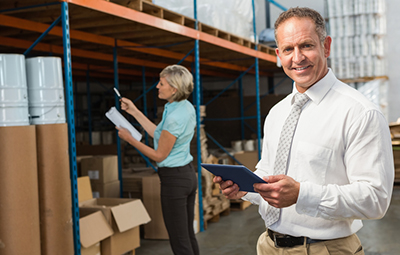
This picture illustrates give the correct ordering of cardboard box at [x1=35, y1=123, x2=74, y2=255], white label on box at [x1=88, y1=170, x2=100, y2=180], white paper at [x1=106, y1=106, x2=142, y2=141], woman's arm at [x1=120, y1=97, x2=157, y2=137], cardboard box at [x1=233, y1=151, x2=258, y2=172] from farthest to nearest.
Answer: cardboard box at [x1=233, y1=151, x2=258, y2=172], white label on box at [x1=88, y1=170, x2=100, y2=180], woman's arm at [x1=120, y1=97, x2=157, y2=137], white paper at [x1=106, y1=106, x2=142, y2=141], cardboard box at [x1=35, y1=123, x2=74, y2=255]

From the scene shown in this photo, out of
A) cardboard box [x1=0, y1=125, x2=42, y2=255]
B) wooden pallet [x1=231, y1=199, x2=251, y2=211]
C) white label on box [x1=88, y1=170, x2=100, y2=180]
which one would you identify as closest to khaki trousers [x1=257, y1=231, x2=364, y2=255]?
cardboard box [x1=0, y1=125, x2=42, y2=255]

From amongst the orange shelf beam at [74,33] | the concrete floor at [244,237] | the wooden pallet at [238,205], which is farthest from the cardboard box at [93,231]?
the wooden pallet at [238,205]

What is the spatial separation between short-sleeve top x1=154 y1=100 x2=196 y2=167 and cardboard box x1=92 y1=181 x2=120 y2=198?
2.22 meters

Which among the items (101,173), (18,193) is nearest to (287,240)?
(18,193)

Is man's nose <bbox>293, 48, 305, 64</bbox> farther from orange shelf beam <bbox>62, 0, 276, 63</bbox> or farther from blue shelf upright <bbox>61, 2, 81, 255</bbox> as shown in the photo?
orange shelf beam <bbox>62, 0, 276, 63</bbox>

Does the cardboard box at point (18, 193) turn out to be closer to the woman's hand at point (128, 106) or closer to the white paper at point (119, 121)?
the white paper at point (119, 121)

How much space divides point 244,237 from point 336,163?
185 inches

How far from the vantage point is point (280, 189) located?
160 cm

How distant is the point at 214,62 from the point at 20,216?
6.94 m

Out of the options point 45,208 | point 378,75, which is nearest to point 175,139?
point 45,208

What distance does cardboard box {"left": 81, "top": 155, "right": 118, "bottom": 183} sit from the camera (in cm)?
593

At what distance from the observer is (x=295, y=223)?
1.86 m

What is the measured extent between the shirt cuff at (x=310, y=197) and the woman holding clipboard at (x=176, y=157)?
2.17m

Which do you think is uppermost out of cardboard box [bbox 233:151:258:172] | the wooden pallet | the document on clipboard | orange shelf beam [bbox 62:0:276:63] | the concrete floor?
orange shelf beam [bbox 62:0:276:63]
